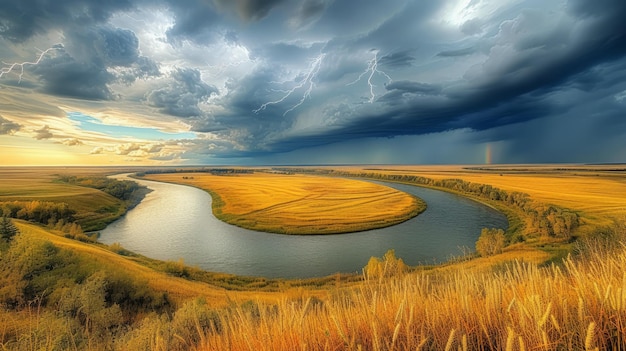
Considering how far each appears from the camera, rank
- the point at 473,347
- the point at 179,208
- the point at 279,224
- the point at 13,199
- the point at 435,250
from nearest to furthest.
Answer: the point at 473,347, the point at 435,250, the point at 13,199, the point at 279,224, the point at 179,208

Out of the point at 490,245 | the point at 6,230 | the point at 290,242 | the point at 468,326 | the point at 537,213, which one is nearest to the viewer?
the point at 468,326

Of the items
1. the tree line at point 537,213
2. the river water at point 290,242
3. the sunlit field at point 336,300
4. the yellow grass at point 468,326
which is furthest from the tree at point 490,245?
the yellow grass at point 468,326

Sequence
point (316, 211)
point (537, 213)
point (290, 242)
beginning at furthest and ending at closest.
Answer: point (316, 211), point (537, 213), point (290, 242)

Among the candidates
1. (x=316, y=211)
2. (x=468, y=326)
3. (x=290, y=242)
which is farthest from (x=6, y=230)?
(x=316, y=211)

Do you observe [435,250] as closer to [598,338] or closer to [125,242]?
[598,338]

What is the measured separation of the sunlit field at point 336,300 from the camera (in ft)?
7.52

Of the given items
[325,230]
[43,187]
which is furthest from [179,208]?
[325,230]

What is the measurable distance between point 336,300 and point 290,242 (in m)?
45.0

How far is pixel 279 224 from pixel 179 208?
127 ft

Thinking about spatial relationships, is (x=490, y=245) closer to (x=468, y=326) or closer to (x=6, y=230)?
(x=468, y=326)

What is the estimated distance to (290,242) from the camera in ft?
161

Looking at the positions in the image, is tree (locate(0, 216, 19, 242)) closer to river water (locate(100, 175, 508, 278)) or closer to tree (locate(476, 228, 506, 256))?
river water (locate(100, 175, 508, 278))

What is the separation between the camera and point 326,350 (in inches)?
85.9

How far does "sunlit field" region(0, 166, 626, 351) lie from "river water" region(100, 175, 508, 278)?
559 centimetres
